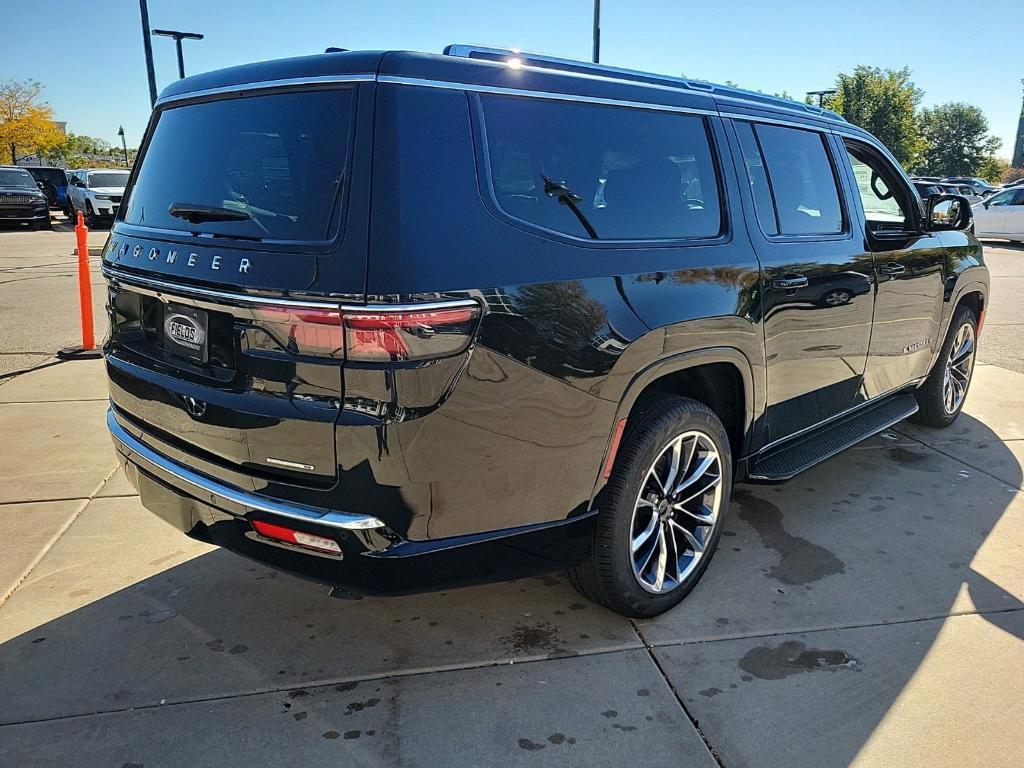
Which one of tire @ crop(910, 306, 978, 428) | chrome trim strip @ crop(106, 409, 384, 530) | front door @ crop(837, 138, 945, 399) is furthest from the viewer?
tire @ crop(910, 306, 978, 428)

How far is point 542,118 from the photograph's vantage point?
102 inches

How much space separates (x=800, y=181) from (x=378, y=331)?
97.5 inches

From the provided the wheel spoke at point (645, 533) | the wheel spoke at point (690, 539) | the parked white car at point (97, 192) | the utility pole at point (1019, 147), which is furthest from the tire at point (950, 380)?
the utility pole at point (1019, 147)

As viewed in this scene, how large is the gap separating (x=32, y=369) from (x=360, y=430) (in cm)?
594

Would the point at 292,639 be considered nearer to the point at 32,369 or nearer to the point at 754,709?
the point at 754,709

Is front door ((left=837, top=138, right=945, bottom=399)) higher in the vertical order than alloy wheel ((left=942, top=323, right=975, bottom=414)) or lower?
higher

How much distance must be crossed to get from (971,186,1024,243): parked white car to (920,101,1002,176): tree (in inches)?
2009

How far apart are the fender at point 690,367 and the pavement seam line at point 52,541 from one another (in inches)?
95.3

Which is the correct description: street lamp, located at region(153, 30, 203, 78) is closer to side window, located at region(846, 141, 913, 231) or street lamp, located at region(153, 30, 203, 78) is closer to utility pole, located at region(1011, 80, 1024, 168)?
side window, located at region(846, 141, 913, 231)

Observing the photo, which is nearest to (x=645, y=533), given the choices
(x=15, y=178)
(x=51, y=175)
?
(x=15, y=178)

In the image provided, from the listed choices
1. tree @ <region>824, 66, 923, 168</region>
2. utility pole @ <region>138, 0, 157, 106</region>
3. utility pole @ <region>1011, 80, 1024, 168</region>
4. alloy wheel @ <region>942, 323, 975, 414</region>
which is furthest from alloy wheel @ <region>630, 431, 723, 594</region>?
utility pole @ <region>1011, 80, 1024, 168</region>

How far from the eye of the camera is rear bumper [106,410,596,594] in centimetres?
227

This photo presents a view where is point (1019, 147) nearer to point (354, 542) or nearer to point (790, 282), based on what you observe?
point (790, 282)

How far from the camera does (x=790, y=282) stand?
3424 millimetres
